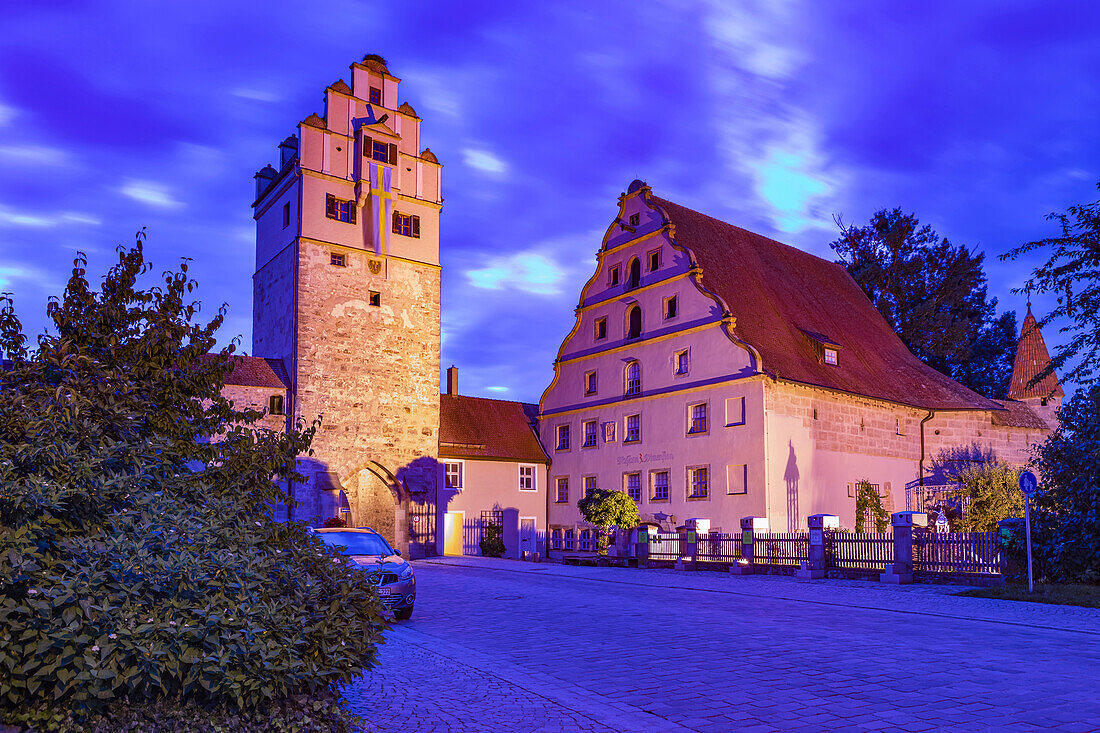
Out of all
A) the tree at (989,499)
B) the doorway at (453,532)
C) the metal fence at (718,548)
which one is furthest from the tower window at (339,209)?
the tree at (989,499)

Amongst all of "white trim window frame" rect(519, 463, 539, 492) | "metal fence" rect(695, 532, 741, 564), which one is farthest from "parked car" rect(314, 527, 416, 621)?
"white trim window frame" rect(519, 463, 539, 492)

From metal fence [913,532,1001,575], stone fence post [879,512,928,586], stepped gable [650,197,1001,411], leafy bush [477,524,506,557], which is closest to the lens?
metal fence [913,532,1001,575]

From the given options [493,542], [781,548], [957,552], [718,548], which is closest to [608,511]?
[718,548]

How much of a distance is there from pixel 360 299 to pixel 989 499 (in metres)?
27.9

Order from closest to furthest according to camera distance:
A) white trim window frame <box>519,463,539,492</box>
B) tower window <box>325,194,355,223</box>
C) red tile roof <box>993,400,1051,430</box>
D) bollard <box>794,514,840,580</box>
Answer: bollard <box>794,514,840,580</box>, red tile roof <box>993,400,1051,430</box>, tower window <box>325,194,355,223</box>, white trim window frame <box>519,463,539,492</box>

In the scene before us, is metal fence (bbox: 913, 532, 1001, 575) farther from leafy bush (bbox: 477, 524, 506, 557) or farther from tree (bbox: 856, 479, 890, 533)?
leafy bush (bbox: 477, 524, 506, 557)

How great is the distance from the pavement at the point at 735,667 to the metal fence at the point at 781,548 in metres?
8.45

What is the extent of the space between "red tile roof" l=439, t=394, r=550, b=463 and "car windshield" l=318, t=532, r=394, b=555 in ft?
83.6

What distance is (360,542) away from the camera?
16.2 metres

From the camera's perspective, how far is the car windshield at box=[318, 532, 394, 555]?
15741 mm

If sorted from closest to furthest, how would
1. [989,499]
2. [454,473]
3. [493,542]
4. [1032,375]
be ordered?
[989,499], [493,542], [454,473], [1032,375]

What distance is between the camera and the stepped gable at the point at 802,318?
34938 mm

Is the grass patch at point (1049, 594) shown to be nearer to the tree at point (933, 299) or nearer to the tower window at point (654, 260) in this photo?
the tower window at point (654, 260)

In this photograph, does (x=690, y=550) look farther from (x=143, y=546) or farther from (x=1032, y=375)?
(x=143, y=546)
